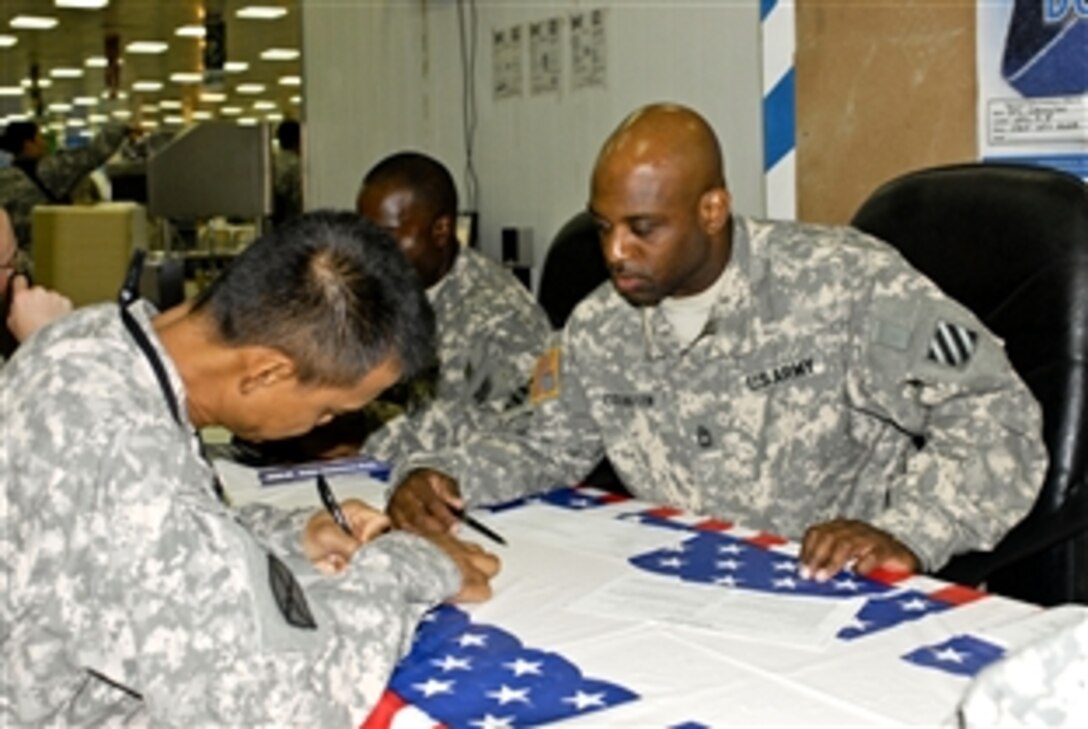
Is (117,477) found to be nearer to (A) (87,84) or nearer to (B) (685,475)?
(B) (685,475)

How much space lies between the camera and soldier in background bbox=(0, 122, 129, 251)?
5617 millimetres

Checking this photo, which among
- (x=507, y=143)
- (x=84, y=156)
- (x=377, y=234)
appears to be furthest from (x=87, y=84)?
(x=377, y=234)

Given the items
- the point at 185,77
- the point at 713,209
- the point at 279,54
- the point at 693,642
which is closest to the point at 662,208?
the point at 713,209

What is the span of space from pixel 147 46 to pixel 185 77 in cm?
31

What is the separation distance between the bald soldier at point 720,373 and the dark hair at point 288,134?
3.29 meters

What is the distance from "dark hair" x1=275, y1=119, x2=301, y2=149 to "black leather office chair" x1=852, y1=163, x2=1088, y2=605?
12.1ft

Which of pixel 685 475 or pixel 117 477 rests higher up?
pixel 117 477

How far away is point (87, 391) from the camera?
1122mm

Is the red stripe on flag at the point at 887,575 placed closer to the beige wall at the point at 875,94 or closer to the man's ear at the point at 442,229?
the beige wall at the point at 875,94

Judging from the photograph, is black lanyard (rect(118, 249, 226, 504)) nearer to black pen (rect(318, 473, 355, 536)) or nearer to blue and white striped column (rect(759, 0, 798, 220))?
black pen (rect(318, 473, 355, 536))

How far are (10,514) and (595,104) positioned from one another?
3.07 meters

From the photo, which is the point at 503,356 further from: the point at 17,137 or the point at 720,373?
the point at 17,137

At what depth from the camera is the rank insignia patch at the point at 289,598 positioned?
45.4 inches

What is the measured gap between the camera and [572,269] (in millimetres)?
3006
